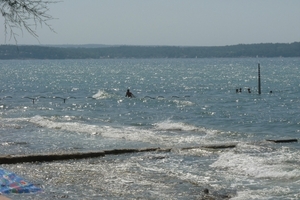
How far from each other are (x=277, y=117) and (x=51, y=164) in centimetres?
2489

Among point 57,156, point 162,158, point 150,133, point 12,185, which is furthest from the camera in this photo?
point 150,133

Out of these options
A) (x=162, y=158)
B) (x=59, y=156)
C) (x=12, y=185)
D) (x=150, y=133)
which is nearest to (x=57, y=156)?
(x=59, y=156)

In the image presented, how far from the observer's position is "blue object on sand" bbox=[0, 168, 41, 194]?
13.9m

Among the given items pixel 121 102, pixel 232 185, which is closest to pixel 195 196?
pixel 232 185

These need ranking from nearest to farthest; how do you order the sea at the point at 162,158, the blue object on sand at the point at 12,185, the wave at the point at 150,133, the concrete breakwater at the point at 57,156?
the blue object on sand at the point at 12,185 < the sea at the point at 162,158 < the concrete breakwater at the point at 57,156 < the wave at the point at 150,133

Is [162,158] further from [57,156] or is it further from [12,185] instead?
[12,185]

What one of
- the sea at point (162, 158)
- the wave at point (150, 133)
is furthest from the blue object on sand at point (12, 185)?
the wave at point (150, 133)

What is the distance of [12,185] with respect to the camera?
46.1ft

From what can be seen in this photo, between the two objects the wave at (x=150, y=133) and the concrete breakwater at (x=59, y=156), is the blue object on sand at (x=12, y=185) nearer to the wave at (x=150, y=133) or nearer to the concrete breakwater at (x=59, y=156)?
the concrete breakwater at (x=59, y=156)

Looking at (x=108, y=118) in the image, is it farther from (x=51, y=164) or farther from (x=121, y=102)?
(x=51, y=164)

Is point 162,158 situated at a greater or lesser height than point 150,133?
greater

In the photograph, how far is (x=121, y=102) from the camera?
5541 cm

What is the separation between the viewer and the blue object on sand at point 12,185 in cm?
1385

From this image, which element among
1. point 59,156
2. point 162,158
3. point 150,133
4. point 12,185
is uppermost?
point 12,185
